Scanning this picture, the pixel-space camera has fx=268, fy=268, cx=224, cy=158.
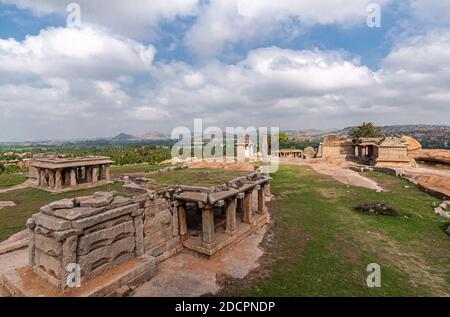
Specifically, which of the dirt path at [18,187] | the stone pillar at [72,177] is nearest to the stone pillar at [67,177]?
the stone pillar at [72,177]

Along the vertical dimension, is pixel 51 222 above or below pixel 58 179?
above

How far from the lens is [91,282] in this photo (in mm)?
7469

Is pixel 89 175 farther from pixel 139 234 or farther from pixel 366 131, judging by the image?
pixel 366 131

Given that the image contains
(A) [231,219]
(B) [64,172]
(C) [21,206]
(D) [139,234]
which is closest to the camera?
(D) [139,234]

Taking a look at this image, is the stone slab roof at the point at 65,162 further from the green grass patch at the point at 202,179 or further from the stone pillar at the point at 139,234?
the stone pillar at the point at 139,234

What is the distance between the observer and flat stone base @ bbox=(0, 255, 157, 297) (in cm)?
709

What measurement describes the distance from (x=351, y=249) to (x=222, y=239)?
17.4ft

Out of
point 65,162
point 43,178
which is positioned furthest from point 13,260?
point 43,178

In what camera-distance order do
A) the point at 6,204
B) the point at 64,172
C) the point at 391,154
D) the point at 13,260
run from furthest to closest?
the point at 391,154, the point at 64,172, the point at 6,204, the point at 13,260

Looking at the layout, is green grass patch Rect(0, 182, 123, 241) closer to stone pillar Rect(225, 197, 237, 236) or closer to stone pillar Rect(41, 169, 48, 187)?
stone pillar Rect(41, 169, 48, 187)

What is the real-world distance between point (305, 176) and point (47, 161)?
88.1ft

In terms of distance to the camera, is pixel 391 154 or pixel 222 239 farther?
pixel 391 154

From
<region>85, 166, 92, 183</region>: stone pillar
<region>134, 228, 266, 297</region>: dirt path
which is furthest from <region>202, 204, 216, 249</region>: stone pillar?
<region>85, 166, 92, 183</region>: stone pillar

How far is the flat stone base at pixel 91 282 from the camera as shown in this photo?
A: 709cm
